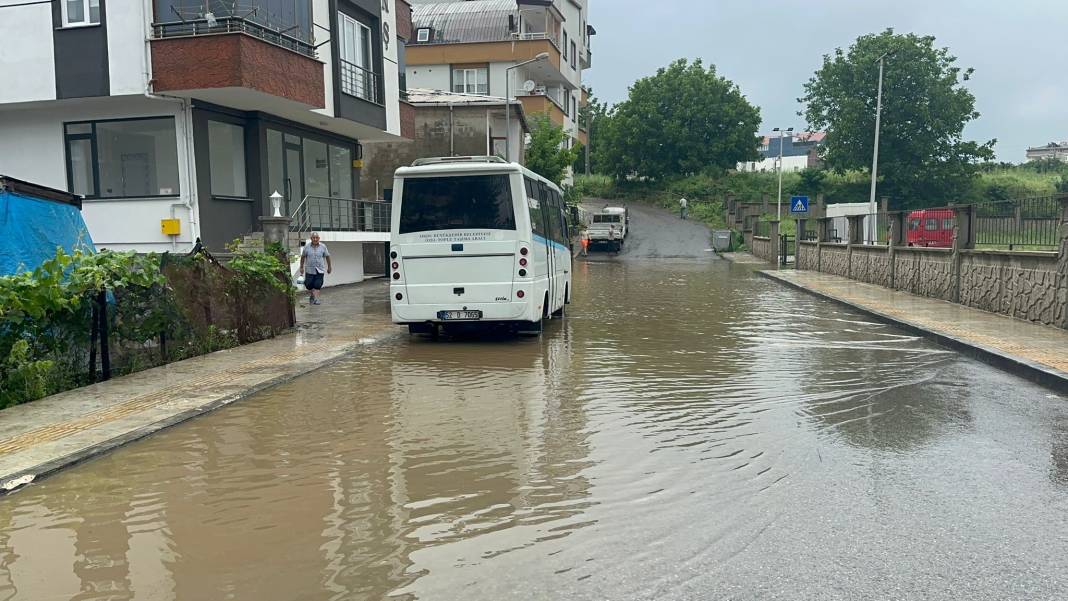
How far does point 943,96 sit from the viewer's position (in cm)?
6350

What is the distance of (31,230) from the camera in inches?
419

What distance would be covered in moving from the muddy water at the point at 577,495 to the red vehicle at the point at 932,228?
9.62 metres

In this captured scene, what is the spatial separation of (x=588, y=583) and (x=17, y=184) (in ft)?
32.3

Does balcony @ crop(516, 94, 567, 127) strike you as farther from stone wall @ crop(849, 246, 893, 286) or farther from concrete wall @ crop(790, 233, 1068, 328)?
concrete wall @ crop(790, 233, 1068, 328)

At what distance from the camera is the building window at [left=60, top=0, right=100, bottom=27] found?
59.5 feet

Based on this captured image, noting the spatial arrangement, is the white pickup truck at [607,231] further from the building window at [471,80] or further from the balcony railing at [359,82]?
the balcony railing at [359,82]

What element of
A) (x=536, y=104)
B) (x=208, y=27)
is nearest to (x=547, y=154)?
(x=536, y=104)

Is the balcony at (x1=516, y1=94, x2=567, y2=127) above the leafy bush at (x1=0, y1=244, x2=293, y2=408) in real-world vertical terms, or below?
above

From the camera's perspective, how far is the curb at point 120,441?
19.1ft

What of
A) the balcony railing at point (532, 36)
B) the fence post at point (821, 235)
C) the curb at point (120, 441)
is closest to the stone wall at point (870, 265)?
the fence post at point (821, 235)

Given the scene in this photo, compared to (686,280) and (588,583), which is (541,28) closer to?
(686,280)

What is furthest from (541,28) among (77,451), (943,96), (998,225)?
(77,451)

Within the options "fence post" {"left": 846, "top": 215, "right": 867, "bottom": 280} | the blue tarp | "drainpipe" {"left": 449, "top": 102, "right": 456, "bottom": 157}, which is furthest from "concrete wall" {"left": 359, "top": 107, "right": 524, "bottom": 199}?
the blue tarp

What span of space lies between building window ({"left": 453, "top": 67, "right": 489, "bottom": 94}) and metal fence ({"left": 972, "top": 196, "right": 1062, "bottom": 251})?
138ft
